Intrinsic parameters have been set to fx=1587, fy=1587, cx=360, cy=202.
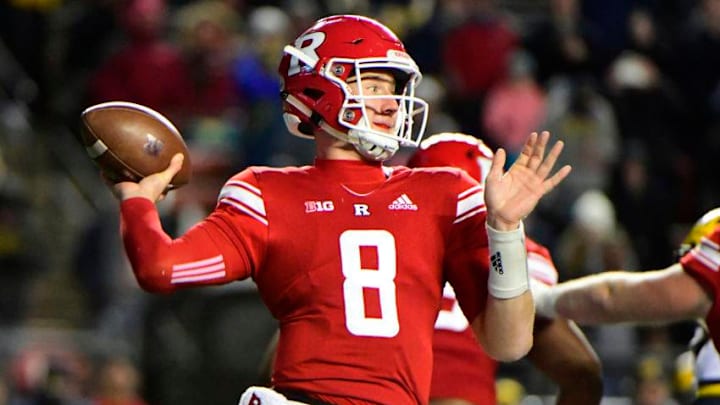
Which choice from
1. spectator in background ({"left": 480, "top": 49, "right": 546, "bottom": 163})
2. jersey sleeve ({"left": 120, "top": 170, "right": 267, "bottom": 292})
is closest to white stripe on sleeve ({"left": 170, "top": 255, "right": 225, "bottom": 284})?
jersey sleeve ({"left": 120, "top": 170, "right": 267, "bottom": 292})

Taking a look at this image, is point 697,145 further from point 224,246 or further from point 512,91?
point 224,246

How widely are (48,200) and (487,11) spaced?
12.1 ft

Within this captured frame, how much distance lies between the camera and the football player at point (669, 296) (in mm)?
4777

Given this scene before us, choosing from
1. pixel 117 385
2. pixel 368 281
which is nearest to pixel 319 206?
pixel 368 281

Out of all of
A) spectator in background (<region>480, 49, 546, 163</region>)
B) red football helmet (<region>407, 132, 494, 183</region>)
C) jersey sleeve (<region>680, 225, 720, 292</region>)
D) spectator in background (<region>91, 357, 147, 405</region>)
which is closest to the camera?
jersey sleeve (<region>680, 225, 720, 292</region>)

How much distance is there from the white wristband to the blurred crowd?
556cm

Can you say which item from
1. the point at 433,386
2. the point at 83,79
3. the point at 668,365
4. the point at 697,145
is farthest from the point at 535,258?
the point at 83,79

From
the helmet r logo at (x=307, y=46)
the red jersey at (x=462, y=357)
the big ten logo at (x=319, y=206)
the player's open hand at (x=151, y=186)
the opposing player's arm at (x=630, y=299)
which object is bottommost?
the red jersey at (x=462, y=357)

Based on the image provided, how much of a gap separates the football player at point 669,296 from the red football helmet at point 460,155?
1.95ft

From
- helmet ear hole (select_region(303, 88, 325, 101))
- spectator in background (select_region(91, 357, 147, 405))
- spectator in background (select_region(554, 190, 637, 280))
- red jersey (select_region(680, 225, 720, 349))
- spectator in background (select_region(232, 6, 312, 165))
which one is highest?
helmet ear hole (select_region(303, 88, 325, 101))

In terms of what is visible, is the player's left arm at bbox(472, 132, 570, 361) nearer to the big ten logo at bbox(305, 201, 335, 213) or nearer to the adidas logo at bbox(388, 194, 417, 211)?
the adidas logo at bbox(388, 194, 417, 211)

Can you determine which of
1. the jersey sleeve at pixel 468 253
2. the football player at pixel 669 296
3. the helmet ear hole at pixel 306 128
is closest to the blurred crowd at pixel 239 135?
the football player at pixel 669 296

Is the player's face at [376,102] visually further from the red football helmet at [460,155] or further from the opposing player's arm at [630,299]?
the red football helmet at [460,155]

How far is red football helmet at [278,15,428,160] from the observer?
446cm
